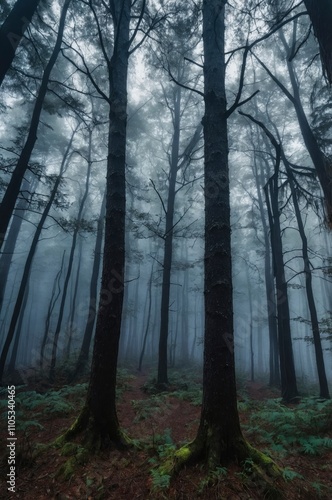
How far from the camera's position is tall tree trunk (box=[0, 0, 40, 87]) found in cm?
507

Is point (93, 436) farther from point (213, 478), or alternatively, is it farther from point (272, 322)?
point (272, 322)

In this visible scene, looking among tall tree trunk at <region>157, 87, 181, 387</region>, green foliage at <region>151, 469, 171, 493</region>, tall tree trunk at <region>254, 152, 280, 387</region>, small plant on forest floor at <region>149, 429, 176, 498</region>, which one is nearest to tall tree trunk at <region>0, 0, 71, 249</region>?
tall tree trunk at <region>157, 87, 181, 387</region>

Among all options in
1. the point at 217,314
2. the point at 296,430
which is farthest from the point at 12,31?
the point at 296,430

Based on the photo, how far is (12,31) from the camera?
5.23 m

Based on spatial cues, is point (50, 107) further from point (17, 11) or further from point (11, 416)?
point (11, 416)

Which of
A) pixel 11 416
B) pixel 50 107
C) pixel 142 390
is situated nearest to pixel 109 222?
pixel 11 416

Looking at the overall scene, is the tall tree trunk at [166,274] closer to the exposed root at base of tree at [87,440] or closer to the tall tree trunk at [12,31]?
the tall tree trunk at [12,31]

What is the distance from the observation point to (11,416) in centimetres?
500

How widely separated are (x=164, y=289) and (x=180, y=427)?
617 cm

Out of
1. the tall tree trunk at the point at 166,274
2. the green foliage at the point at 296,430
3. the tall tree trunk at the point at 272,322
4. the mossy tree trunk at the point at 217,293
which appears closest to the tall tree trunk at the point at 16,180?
the tall tree trunk at the point at 166,274

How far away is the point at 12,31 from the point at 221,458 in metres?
8.03

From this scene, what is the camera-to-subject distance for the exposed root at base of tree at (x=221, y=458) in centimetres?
295

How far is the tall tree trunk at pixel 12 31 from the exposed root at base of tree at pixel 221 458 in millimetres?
6838

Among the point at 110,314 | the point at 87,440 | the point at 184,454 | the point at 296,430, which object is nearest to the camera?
the point at 184,454
